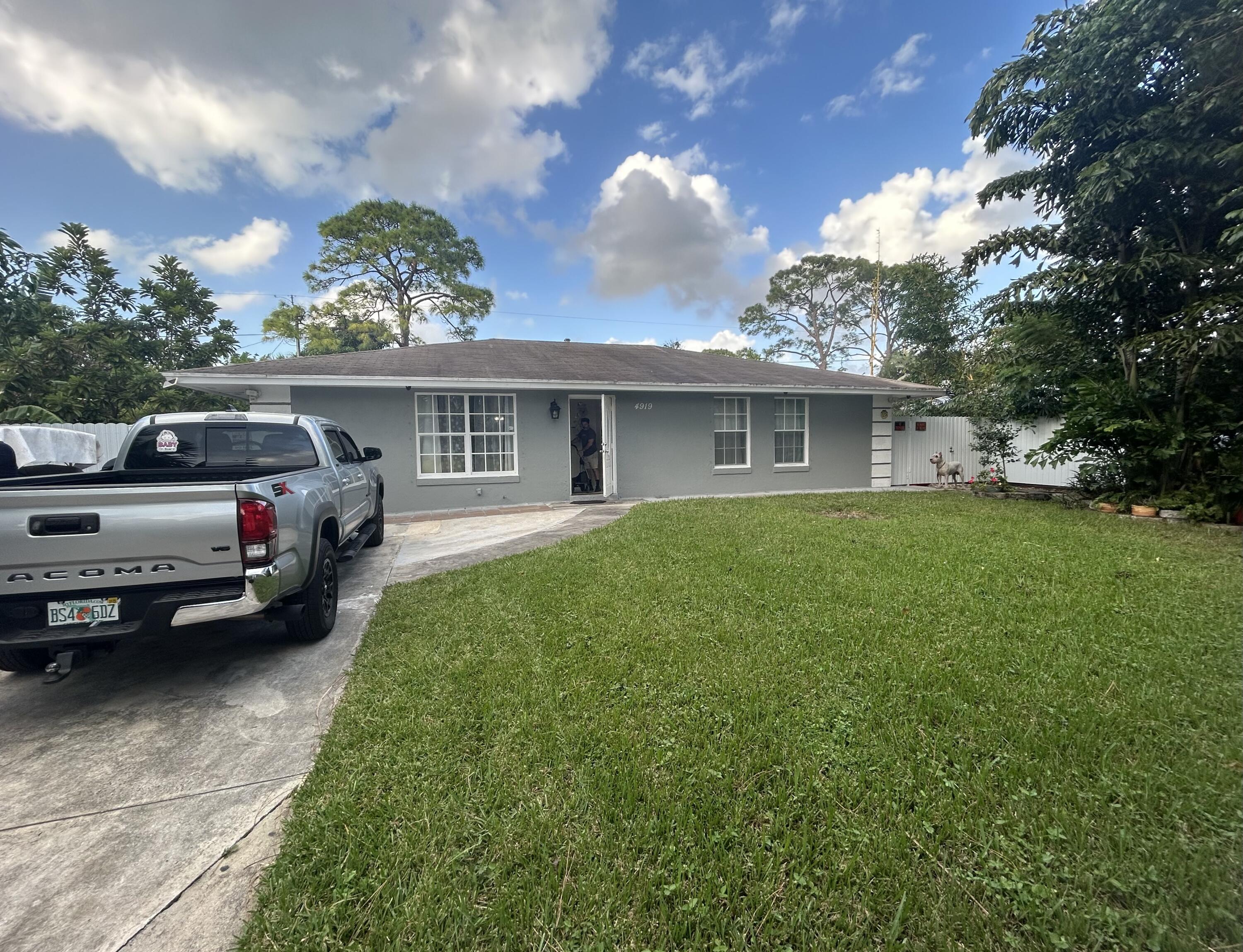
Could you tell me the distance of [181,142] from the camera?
1100 centimetres

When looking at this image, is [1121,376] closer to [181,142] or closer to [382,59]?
[382,59]

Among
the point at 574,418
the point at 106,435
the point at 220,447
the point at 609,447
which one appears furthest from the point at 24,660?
the point at 574,418

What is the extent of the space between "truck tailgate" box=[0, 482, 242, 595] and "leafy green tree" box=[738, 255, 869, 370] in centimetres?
3278

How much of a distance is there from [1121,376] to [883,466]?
181 inches

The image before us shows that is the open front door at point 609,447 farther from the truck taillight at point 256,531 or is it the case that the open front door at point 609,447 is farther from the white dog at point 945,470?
the white dog at point 945,470

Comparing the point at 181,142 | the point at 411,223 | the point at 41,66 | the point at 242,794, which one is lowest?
the point at 242,794

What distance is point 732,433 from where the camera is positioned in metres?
11.0

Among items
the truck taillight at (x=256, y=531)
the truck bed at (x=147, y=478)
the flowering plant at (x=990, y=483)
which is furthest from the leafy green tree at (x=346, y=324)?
the flowering plant at (x=990, y=483)

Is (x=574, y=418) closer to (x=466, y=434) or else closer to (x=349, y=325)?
(x=466, y=434)

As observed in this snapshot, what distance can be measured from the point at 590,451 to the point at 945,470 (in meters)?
8.99

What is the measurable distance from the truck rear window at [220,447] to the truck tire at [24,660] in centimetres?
157

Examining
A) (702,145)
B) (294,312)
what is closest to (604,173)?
(702,145)

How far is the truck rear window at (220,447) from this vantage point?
4219 millimetres

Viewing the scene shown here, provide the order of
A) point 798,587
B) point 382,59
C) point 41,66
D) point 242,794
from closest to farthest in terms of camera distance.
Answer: point 242,794 → point 798,587 → point 41,66 → point 382,59
